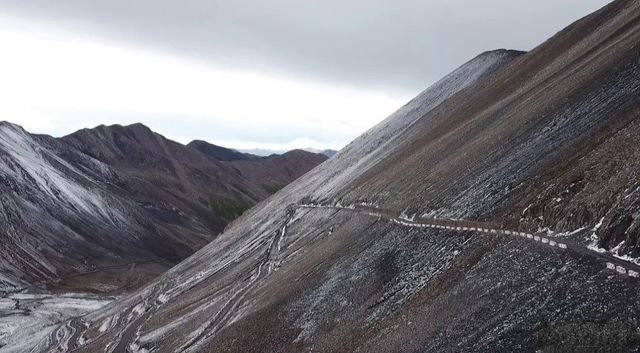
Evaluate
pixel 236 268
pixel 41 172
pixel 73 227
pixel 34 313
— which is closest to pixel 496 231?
pixel 236 268

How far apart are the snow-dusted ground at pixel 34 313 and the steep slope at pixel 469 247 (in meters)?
6.04

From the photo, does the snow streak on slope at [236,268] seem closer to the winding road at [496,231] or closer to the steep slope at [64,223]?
the winding road at [496,231]

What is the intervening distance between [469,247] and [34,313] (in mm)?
81834

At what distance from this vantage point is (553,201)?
26.7 m

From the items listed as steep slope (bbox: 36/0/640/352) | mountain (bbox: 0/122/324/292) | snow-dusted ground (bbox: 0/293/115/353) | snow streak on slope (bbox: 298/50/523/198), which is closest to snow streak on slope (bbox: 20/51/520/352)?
snow streak on slope (bbox: 298/50/523/198)

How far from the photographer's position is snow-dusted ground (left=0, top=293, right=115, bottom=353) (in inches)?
3056

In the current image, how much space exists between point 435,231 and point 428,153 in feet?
77.0

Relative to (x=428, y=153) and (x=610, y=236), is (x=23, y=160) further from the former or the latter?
(x=610, y=236)

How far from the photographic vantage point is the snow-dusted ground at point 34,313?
77625 millimetres

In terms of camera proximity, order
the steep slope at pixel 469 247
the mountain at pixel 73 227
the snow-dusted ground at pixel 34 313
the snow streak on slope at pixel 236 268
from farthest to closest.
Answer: the mountain at pixel 73 227 → the snow-dusted ground at pixel 34 313 → the snow streak on slope at pixel 236 268 → the steep slope at pixel 469 247

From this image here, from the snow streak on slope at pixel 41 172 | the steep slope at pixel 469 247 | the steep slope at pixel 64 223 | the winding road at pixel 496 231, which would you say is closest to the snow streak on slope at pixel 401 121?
the steep slope at pixel 469 247

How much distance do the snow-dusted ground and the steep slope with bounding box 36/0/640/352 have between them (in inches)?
238

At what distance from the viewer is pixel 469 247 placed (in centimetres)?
2977

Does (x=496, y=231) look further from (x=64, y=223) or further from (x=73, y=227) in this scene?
(x=73, y=227)
